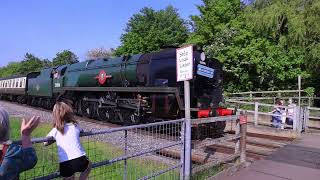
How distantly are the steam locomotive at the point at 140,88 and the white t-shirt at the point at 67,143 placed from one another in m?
6.95

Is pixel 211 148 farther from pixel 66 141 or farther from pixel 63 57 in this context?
pixel 63 57

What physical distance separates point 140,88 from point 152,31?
124 ft

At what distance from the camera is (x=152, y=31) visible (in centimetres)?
5231

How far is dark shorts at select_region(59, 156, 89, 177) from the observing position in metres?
4.84

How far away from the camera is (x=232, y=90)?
3353cm

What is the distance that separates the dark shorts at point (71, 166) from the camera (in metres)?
4.84

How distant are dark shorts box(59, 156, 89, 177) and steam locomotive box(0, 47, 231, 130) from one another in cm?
695

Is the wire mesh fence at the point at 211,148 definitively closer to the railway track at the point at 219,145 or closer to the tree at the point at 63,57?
the railway track at the point at 219,145

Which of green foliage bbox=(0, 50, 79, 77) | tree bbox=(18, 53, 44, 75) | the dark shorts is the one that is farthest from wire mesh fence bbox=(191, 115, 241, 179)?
tree bbox=(18, 53, 44, 75)

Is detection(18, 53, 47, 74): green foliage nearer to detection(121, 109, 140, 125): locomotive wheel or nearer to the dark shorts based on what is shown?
detection(121, 109, 140, 125): locomotive wheel

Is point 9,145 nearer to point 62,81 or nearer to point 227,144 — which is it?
point 227,144

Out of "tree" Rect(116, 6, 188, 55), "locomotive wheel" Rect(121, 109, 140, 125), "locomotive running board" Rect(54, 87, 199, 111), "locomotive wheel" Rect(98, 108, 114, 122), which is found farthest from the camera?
"tree" Rect(116, 6, 188, 55)

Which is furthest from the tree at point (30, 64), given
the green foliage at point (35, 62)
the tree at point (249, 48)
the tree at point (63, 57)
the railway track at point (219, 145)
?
the railway track at point (219, 145)

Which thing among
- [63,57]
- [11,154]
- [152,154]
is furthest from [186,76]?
[63,57]
